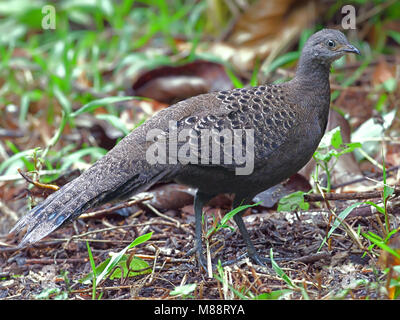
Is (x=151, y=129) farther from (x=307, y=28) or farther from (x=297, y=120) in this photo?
(x=307, y=28)

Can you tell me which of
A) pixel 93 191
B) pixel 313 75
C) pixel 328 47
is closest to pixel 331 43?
pixel 328 47

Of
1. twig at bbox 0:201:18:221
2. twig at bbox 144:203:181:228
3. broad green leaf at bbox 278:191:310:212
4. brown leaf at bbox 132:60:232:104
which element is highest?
brown leaf at bbox 132:60:232:104

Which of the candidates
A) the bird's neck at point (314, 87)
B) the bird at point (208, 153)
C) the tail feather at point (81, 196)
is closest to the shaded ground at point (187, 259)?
the bird at point (208, 153)

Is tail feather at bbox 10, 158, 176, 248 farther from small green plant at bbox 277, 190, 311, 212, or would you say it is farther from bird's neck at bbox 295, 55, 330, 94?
bird's neck at bbox 295, 55, 330, 94

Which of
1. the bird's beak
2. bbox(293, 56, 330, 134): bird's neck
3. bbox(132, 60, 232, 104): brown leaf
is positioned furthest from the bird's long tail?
bbox(132, 60, 232, 104): brown leaf

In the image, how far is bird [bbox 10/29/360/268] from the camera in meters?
3.49

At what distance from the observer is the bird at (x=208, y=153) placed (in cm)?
349

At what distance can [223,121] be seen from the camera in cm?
362

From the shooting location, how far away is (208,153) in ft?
11.5

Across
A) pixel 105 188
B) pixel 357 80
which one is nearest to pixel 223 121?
pixel 105 188

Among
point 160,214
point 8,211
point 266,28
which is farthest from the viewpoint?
point 266,28

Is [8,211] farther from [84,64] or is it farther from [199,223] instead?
[84,64]

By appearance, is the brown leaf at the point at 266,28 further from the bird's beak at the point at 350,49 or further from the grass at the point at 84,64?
the bird's beak at the point at 350,49

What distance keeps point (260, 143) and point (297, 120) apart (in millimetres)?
317
